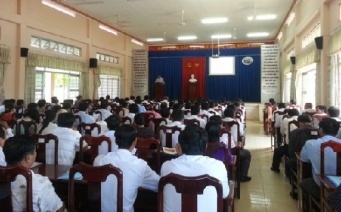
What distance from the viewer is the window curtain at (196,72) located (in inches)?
639

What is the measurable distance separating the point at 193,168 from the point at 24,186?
104 cm

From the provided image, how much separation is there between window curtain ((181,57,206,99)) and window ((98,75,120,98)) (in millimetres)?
3843

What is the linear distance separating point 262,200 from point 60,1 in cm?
825

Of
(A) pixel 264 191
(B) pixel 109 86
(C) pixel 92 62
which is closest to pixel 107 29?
(C) pixel 92 62

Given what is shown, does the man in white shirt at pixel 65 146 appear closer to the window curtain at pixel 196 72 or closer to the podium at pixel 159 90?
the podium at pixel 159 90

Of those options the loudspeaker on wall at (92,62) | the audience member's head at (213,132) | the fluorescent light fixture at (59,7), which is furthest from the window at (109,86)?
the audience member's head at (213,132)

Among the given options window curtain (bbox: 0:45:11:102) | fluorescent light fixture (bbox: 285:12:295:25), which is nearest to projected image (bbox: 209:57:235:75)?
fluorescent light fixture (bbox: 285:12:295:25)

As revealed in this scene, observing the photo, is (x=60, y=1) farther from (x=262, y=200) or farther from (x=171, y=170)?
(x=171, y=170)

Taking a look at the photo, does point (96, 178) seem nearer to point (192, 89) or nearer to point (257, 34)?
point (257, 34)

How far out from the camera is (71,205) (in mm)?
1994

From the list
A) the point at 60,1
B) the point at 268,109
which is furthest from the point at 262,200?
the point at 60,1

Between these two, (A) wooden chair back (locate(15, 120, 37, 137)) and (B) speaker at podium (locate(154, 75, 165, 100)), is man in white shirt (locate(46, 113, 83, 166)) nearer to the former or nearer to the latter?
(A) wooden chair back (locate(15, 120, 37, 137))

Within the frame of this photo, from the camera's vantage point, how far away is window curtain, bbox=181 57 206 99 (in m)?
16.2

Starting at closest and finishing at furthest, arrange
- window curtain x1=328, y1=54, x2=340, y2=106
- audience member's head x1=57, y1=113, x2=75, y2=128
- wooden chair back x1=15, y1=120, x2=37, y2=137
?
audience member's head x1=57, y1=113, x2=75, y2=128
wooden chair back x1=15, y1=120, x2=37, y2=137
window curtain x1=328, y1=54, x2=340, y2=106
